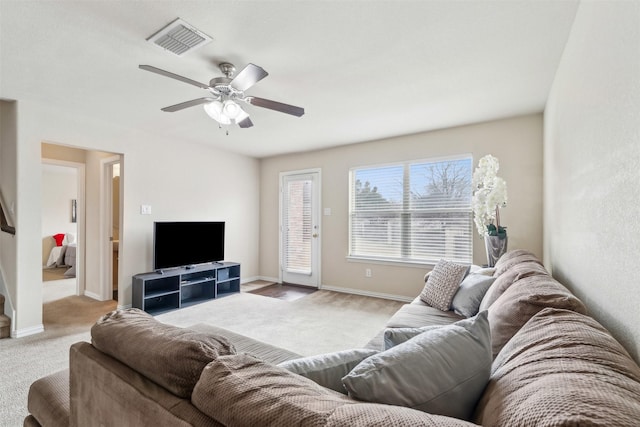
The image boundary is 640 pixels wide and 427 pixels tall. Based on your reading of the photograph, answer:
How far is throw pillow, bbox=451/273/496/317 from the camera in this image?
2.28m

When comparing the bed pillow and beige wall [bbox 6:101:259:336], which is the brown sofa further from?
the bed pillow

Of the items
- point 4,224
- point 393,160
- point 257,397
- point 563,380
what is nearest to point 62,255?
point 4,224

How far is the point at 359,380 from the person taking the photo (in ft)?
2.61

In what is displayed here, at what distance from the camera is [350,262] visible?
488 cm

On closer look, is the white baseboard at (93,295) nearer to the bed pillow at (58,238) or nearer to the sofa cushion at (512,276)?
the bed pillow at (58,238)

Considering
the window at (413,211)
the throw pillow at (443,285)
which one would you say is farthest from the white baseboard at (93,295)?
the throw pillow at (443,285)

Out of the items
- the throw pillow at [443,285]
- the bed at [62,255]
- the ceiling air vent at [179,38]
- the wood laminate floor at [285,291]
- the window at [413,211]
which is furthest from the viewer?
the bed at [62,255]

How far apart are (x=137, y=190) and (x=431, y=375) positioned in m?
4.33

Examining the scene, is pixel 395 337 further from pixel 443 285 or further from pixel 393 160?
pixel 393 160

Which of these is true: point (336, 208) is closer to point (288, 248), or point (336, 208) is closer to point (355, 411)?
point (288, 248)

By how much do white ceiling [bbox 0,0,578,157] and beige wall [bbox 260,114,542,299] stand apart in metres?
0.41

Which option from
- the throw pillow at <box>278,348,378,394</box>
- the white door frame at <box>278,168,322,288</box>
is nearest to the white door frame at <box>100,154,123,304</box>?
the white door frame at <box>278,168,322,288</box>

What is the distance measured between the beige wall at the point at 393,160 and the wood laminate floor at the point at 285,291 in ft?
1.12

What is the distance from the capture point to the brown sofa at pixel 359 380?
0.59 meters
